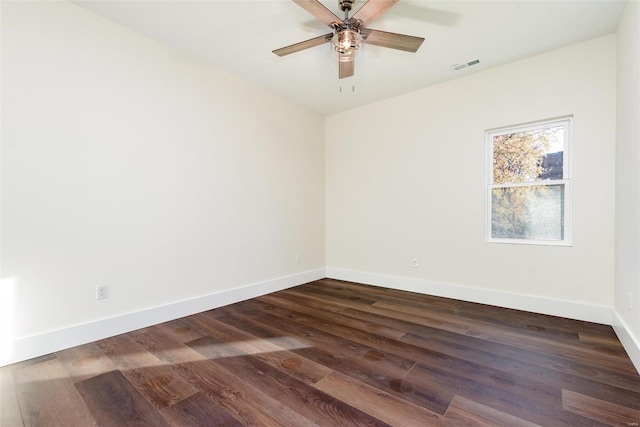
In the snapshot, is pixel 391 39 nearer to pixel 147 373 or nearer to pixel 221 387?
pixel 221 387

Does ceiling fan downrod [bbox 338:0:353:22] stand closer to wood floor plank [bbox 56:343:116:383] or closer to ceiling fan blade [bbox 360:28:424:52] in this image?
ceiling fan blade [bbox 360:28:424:52]

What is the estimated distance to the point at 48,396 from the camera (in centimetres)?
165

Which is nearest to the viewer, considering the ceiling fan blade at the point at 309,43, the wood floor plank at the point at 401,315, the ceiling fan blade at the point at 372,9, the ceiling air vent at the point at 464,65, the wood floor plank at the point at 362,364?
the wood floor plank at the point at 362,364

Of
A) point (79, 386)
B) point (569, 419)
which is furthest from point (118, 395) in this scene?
point (569, 419)

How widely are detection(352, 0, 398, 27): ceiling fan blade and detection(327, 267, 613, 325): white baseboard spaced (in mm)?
2967

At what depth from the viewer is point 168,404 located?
1.57m

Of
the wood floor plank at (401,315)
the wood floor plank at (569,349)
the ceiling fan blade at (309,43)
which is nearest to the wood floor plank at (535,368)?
the wood floor plank at (569,349)

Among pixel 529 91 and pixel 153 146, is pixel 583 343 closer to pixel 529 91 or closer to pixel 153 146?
pixel 529 91

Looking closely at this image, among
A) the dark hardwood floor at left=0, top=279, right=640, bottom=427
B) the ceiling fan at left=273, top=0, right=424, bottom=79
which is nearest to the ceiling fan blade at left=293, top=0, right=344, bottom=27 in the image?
the ceiling fan at left=273, top=0, right=424, bottom=79

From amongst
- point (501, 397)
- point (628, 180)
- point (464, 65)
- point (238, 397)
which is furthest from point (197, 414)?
point (464, 65)

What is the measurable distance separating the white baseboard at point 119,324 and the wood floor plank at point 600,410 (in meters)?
2.96

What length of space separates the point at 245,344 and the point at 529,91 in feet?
12.1

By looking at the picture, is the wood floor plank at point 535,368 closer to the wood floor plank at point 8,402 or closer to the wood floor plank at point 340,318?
the wood floor plank at point 340,318

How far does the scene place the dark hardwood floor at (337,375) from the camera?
1.48 m
